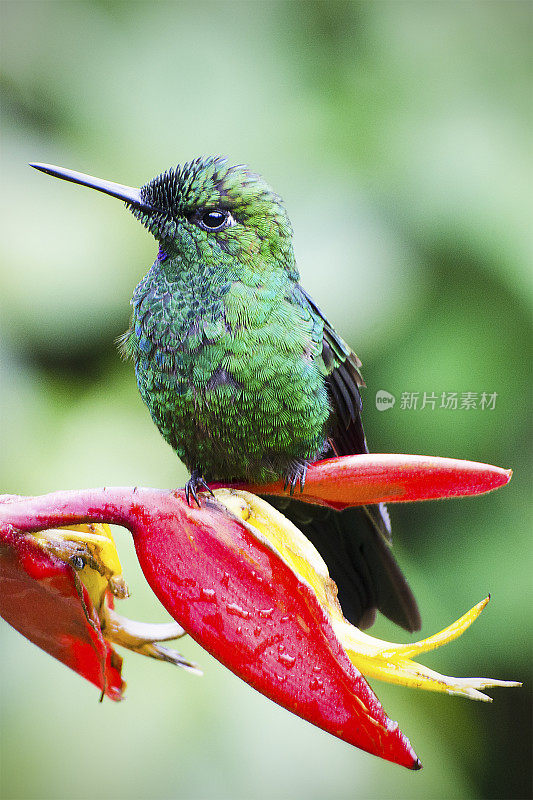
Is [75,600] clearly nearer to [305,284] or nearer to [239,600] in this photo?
[239,600]

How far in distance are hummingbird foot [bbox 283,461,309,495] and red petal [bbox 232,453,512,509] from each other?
10 cm

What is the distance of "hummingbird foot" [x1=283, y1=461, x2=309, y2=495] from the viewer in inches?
22.7

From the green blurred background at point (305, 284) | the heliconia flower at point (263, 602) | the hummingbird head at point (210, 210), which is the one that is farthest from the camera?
the green blurred background at point (305, 284)

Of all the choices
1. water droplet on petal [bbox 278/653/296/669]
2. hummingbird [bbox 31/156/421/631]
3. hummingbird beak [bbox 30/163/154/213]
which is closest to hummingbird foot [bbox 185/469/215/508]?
hummingbird [bbox 31/156/421/631]

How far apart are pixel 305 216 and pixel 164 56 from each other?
275mm

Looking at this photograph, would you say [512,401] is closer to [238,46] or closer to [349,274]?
[349,274]

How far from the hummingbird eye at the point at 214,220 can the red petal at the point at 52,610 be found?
272 mm

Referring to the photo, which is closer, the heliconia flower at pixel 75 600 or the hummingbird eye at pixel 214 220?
the heliconia flower at pixel 75 600

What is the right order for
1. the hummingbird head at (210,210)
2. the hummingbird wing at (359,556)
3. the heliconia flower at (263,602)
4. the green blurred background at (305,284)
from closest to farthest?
the heliconia flower at (263,602) < the hummingbird head at (210,210) < the hummingbird wing at (359,556) < the green blurred background at (305,284)

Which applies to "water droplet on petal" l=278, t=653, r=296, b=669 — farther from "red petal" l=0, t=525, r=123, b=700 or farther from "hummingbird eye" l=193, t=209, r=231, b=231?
"hummingbird eye" l=193, t=209, r=231, b=231

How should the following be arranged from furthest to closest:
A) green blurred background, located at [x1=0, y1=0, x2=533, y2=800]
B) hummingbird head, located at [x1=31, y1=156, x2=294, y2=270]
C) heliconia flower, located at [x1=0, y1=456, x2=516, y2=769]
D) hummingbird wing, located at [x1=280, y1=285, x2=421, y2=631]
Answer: green blurred background, located at [x1=0, y1=0, x2=533, y2=800], hummingbird wing, located at [x1=280, y1=285, x2=421, y2=631], hummingbird head, located at [x1=31, y1=156, x2=294, y2=270], heliconia flower, located at [x1=0, y1=456, x2=516, y2=769]

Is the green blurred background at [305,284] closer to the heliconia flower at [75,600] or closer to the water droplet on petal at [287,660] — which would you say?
the heliconia flower at [75,600]

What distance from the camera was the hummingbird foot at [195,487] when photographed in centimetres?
47

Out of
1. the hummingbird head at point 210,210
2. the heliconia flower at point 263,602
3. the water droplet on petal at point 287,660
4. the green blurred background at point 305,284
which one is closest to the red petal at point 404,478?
the heliconia flower at point 263,602
